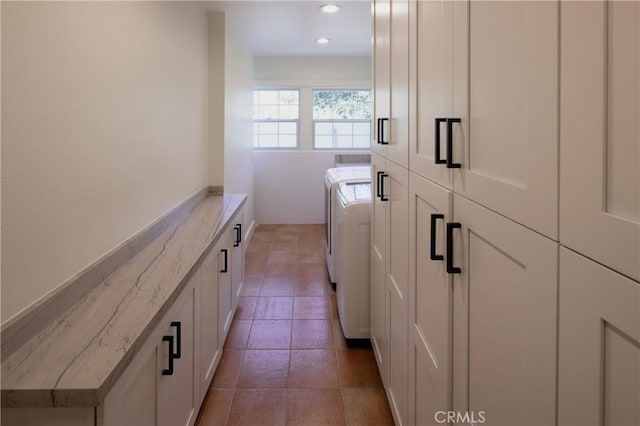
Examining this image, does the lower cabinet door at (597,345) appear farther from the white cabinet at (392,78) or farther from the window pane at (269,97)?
the window pane at (269,97)

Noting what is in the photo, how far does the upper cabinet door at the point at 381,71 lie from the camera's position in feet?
6.30

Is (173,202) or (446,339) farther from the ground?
(173,202)

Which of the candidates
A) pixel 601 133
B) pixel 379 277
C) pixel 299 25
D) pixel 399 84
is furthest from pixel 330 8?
pixel 601 133

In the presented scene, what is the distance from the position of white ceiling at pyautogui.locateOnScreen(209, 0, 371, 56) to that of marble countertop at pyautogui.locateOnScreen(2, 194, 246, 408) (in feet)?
8.73

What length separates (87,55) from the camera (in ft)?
4.95

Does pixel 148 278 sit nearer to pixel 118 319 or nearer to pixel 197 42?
pixel 118 319

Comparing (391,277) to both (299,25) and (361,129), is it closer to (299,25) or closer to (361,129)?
(299,25)

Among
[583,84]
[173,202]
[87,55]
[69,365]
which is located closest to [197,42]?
[173,202]

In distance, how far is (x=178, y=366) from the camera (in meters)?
1.61

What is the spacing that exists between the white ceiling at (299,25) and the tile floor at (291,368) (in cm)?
241

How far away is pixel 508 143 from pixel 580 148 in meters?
0.23

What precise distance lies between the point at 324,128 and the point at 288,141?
564 mm

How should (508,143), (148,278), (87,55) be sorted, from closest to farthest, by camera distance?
1. (508,143)
2. (87,55)
3. (148,278)

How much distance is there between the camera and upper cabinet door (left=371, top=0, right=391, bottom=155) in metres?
1.92
